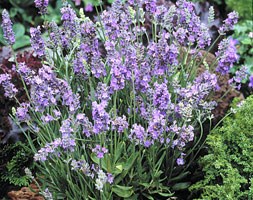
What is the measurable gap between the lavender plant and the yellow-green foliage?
151 mm

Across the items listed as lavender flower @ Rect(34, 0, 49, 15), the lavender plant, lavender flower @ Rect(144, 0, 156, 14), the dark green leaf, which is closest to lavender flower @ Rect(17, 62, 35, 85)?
the lavender plant

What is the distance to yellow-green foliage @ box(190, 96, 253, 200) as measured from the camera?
2.27 metres

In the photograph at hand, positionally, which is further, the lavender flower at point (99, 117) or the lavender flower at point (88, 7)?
the lavender flower at point (88, 7)

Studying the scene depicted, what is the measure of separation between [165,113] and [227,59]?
0.50 m

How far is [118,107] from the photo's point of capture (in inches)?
98.4

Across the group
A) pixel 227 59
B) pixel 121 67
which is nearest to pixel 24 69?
pixel 121 67

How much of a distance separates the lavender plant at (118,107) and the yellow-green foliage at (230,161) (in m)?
0.15

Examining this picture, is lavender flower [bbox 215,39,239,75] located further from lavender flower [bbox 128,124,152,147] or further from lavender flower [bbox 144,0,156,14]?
lavender flower [bbox 128,124,152,147]

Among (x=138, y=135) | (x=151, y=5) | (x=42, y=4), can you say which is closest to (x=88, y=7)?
(x=151, y=5)

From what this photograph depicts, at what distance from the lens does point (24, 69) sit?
2.23 m

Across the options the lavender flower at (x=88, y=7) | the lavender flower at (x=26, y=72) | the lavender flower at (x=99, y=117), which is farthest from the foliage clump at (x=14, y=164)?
the lavender flower at (x=88, y=7)

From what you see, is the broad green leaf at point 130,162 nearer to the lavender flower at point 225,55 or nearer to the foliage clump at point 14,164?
the lavender flower at point 225,55

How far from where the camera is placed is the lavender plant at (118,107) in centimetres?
209

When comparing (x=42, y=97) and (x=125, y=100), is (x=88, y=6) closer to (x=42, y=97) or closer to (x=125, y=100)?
(x=125, y=100)
